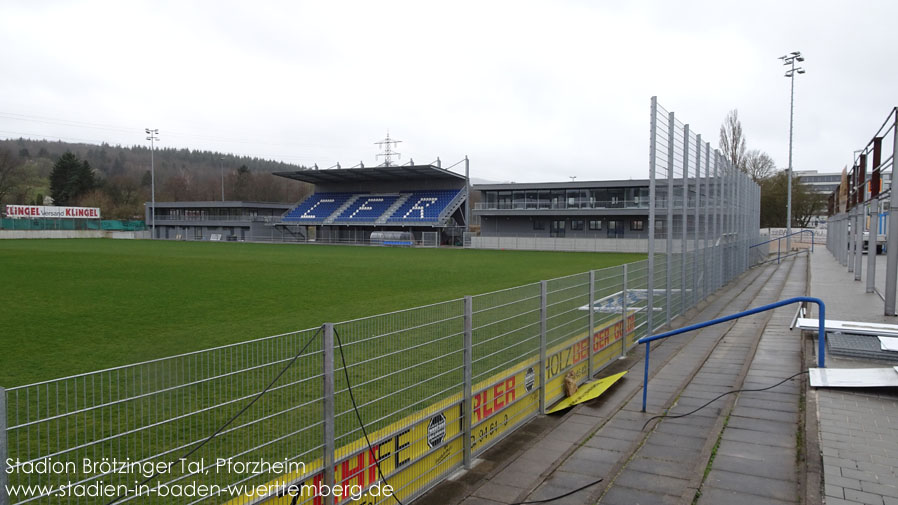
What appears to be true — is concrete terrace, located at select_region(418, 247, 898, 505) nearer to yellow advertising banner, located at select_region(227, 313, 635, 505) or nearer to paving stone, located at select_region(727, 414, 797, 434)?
paving stone, located at select_region(727, 414, 797, 434)

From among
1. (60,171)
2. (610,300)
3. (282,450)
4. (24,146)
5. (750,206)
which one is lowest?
(282,450)

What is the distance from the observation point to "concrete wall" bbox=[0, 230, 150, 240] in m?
64.1

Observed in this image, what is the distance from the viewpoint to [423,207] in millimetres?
62094

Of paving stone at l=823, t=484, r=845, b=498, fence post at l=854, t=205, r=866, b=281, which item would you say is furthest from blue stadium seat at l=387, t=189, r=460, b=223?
paving stone at l=823, t=484, r=845, b=498

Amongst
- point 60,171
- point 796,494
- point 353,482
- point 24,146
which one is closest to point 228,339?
point 353,482

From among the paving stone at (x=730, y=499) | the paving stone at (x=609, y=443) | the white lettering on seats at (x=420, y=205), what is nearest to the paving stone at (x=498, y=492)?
the paving stone at (x=609, y=443)

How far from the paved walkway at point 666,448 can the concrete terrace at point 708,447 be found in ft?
0.04

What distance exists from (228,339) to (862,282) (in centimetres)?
1704

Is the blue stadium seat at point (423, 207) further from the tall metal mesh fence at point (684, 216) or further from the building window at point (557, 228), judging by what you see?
the tall metal mesh fence at point (684, 216)

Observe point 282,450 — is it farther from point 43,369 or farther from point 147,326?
point 147,326

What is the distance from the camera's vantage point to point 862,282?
54.8 ft

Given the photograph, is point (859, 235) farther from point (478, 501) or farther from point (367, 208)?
point (367, 208)

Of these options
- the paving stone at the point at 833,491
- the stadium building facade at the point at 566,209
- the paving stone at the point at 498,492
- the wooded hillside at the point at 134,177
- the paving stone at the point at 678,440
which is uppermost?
the wooded hillside at the point at 134,177

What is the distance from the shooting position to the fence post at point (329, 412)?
11.3ft
